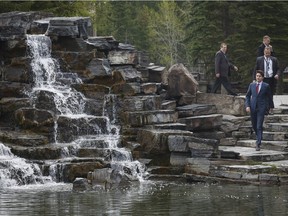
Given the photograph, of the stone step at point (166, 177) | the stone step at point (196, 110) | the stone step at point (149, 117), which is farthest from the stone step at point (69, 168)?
the stone step at point (196, 110)

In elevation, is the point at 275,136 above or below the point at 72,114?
below

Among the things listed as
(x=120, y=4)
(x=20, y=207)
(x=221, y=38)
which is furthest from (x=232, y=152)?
(x=120, y=4)

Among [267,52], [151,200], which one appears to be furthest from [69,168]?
[267,52]

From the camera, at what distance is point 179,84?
92.7ft

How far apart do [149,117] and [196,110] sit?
219 cm

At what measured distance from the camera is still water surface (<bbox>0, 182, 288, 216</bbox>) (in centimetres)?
1502

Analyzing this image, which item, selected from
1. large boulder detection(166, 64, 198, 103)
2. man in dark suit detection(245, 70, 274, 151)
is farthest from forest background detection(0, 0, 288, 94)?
man in dark suit detection(245, 70, 274, 151)

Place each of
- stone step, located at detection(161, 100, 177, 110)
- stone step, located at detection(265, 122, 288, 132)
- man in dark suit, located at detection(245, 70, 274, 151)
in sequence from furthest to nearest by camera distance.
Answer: stone step, located at detection(161, 100, 177, 110) < stone step, located at detection(265, 122, 288, 132) < man in dark suit, located at detection(245, 70, 274, 151)

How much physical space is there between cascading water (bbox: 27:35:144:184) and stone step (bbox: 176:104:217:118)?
2422mm

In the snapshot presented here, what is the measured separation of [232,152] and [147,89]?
6.29 meters

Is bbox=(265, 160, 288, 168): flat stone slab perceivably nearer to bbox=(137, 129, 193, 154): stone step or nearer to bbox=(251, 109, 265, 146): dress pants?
bbox=(251, 109, 265, 146): dress pants

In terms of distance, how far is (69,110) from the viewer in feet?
85.8

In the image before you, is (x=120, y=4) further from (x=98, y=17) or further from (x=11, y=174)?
(x=11, y=174)

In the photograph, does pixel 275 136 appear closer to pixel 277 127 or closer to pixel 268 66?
pixel 277 127
